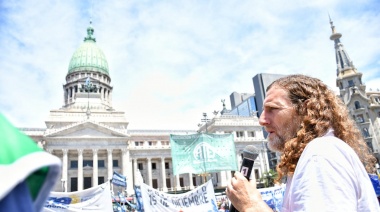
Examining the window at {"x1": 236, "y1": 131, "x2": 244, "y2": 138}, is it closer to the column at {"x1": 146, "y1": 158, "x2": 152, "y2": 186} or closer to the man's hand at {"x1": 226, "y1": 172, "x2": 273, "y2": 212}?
the column at {"x1": 146, "y1": 158, "x2": 152, "y2": 186}

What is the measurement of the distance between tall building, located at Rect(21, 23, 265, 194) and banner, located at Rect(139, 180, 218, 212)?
36299 mm

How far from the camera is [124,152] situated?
5169 cm

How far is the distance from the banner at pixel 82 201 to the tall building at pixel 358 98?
5114cm

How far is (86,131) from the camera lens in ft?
164

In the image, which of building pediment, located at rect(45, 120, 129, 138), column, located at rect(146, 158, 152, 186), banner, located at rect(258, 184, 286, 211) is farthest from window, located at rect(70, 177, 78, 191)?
banner, located at rect(258, 184, 286, 211)

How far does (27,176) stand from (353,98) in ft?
206

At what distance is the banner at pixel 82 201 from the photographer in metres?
11.5

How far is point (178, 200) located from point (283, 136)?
11.6 m

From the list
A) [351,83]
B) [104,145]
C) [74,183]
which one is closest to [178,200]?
[104,145]

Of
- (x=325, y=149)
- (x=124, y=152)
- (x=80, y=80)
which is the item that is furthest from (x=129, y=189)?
(x=325, y=149)

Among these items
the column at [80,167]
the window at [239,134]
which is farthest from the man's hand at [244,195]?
the window at [239,134]

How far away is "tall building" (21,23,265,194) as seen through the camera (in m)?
48.7

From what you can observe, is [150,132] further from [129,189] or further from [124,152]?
[129,189]

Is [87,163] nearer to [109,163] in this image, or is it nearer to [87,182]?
[87,182]
